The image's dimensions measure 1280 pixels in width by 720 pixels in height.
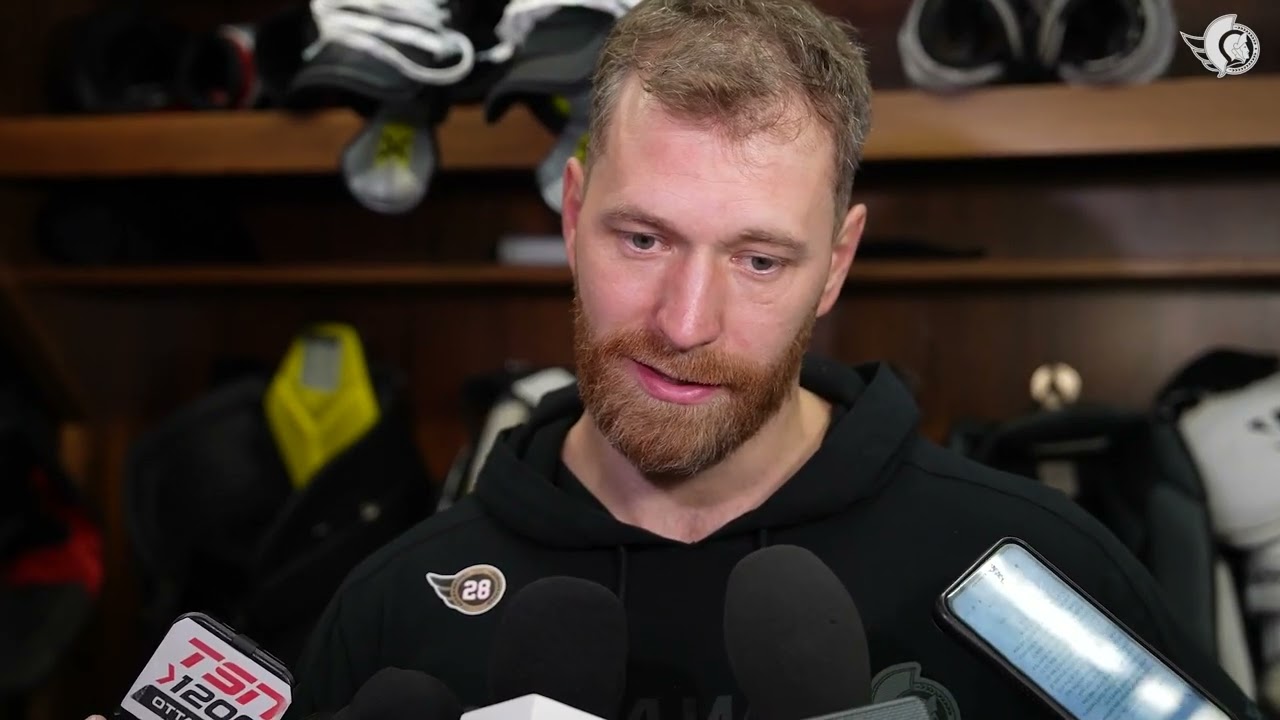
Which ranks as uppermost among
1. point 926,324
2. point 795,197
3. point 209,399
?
point 795,197

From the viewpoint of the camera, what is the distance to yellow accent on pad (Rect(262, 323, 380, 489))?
148 centimetres

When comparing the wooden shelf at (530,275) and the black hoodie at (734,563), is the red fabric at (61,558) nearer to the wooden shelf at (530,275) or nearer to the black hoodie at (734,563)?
the wooden shelf at (530,275)

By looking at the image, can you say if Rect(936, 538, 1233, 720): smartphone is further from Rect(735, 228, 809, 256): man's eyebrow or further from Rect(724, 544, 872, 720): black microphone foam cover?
Rect(735, 228, 809, 256): man's eyebrow

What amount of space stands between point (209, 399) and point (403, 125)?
61cm

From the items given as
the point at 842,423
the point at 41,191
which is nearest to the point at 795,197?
the point at 842,423

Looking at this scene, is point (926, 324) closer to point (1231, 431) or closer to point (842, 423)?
point (1231, 431)

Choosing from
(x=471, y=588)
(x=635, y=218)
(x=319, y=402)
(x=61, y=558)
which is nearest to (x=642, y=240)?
(x=635, y=218)

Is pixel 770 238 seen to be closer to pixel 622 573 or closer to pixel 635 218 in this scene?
pixel 635 218

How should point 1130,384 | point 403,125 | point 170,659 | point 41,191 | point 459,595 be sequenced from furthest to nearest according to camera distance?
point 41,191 < point 1130,384 < point 403,125 < point 459,595 < point 170,659

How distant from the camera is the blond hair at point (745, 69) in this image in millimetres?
633

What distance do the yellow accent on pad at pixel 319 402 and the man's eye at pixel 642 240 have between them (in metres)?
0.87

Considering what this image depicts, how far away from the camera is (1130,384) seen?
4.79ft

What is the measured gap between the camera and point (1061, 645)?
0.48 m

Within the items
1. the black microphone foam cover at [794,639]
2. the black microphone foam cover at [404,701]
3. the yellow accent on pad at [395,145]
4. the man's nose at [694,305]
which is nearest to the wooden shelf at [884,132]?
the yellow accent on pad at [395,145]
